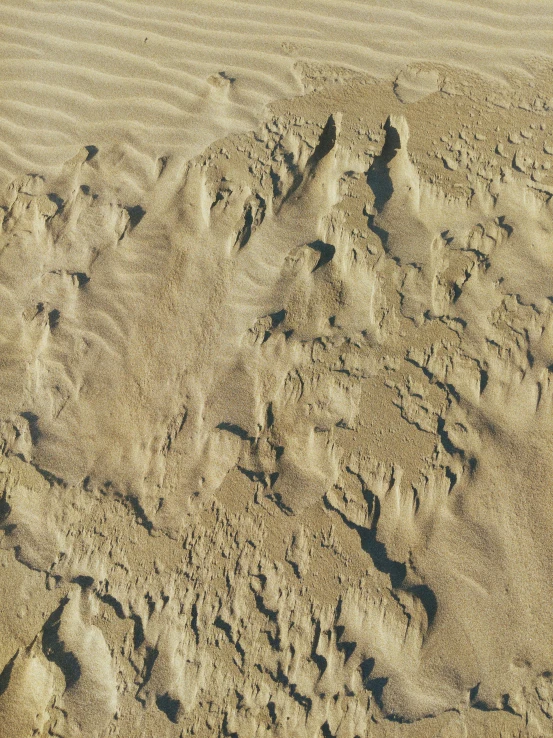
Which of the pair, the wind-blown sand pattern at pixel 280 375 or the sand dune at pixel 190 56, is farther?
the sand dune at pixel 190 56

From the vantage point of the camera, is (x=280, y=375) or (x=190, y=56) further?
(x=190, y=56)

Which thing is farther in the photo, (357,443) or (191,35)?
(191,35)

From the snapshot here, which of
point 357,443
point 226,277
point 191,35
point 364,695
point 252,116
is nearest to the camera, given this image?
point 364,695

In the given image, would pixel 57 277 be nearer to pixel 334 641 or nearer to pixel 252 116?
pixel 252 116

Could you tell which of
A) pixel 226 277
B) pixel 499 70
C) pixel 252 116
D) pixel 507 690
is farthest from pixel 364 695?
pixel 499 70

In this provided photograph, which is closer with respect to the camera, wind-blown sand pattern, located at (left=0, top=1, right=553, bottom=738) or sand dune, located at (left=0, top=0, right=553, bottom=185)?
wind-blown sand pattern, located at (left=0, top=1, right=553, bottom=738)

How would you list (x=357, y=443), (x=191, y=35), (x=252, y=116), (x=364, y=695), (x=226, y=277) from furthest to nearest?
(x=191, y=35) → (x=252, y=116) → (x=226, y=277) → (x=357, y=443) → (x=364, y=695)

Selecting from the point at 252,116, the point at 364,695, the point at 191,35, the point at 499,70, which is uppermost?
the point at 499,70

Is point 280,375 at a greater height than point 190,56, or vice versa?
point 190,56
